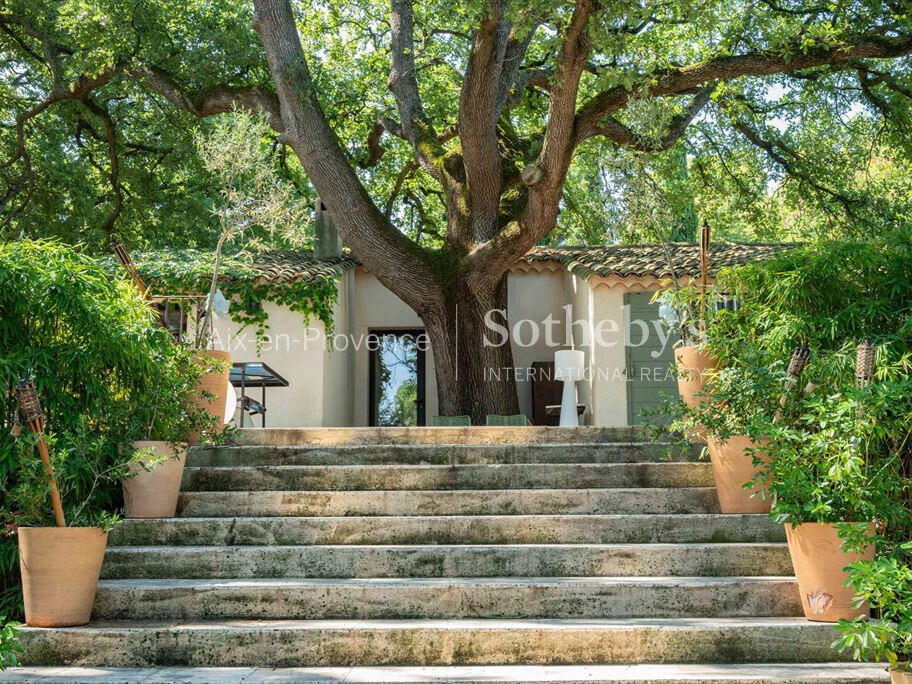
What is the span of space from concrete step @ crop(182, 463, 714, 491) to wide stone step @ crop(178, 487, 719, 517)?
0.94 ft

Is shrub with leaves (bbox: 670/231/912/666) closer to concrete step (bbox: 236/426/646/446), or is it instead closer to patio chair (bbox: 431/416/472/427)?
concrete step (bbox: 236/426/646/446)

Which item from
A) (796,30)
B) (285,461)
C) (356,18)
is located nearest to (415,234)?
(356,18)

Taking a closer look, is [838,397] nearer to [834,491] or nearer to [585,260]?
[834,491]

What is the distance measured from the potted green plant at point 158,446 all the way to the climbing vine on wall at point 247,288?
20.5ft

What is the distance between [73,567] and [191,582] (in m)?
0.65

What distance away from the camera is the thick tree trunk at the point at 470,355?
1144 centimetres

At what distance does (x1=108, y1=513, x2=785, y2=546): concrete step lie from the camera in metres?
5.45

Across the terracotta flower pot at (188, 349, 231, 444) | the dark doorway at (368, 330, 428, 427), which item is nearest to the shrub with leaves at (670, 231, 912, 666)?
the terracotta flower pot at (188, 349, 231, 444)

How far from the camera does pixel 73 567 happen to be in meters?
4.63

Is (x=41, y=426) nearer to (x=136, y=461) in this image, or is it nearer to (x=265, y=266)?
(x=136, y=461)

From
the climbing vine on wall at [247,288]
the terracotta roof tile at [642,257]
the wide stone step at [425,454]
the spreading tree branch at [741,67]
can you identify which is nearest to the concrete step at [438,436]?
the wide stone step at [425,454]

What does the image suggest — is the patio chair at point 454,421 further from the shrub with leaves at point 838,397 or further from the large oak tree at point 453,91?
the shrub with leaves at point 838,397

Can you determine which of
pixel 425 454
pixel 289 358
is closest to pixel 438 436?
pixel 425 454

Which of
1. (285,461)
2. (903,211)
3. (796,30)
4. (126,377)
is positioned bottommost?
(285,461)
